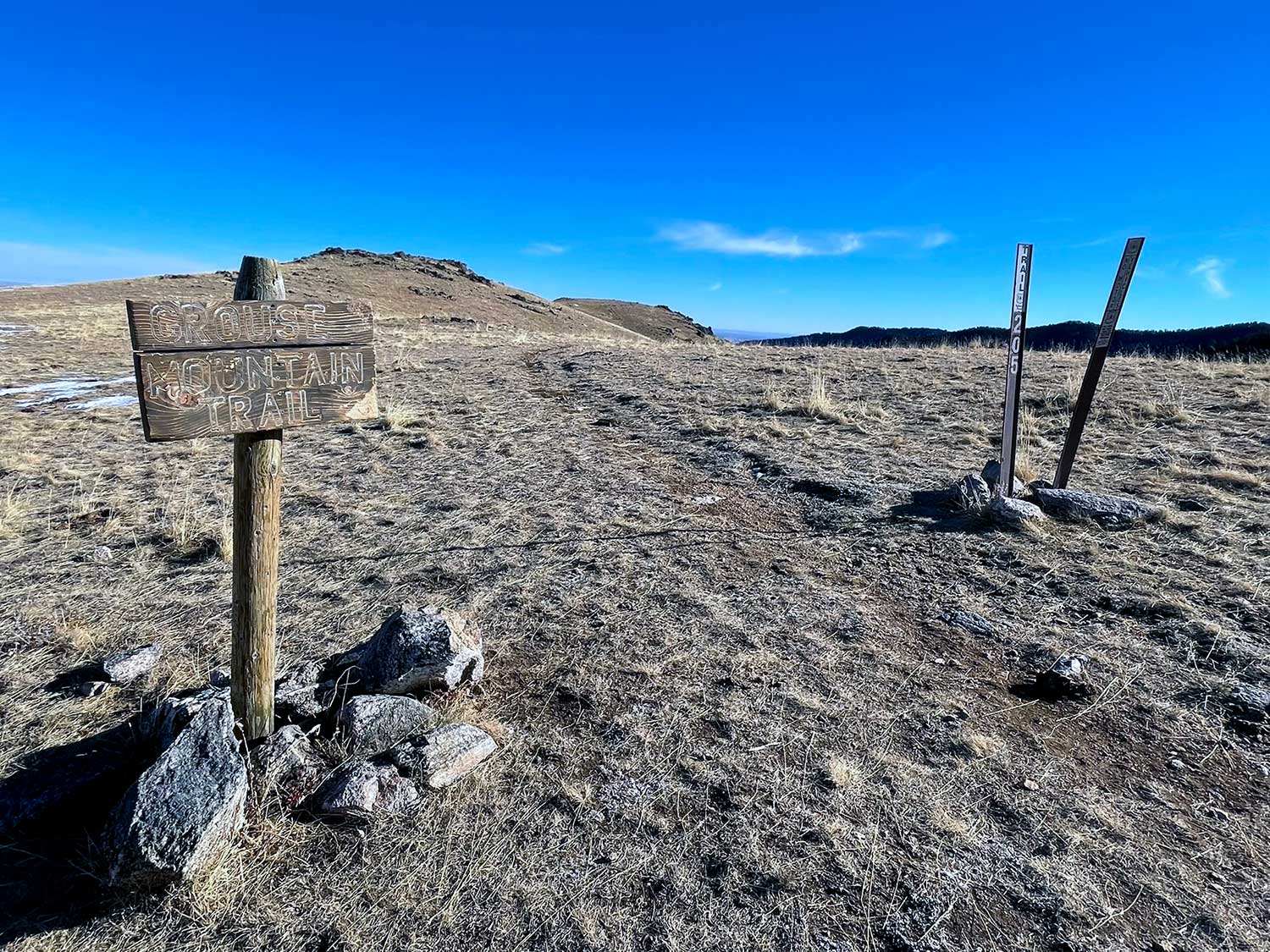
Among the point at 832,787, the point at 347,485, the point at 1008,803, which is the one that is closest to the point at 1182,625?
the point at 1008,803

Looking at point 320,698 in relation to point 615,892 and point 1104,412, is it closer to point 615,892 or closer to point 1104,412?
point 615,892

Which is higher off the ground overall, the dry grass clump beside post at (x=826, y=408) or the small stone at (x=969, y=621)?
the dry grass clump beside post at (x=826, y=408)

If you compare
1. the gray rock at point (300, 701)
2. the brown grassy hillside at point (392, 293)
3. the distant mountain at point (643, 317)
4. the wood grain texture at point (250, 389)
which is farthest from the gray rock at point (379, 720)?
the distant mountain at point (643, 317)

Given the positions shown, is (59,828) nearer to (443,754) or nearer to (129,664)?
(129,664)

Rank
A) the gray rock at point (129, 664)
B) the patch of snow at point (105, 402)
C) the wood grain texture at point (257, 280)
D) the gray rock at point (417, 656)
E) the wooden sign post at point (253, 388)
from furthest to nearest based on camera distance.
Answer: the patch of snow at point (105, 402) < the gray rock at point (129, 664) < the gray rock at point (417, 656) < the wood grain texture at point (257, 280) < the wooden sign post at point (253, 388)

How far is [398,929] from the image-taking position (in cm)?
235

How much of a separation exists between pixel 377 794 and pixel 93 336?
79.3 ft

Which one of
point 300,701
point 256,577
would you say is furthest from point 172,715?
point 256,577

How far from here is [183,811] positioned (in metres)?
2.51

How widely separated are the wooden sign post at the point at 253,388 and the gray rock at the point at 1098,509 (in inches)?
221

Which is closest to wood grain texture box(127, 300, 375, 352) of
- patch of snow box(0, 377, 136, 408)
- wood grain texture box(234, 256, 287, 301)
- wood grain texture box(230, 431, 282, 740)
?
wood grain texture box(234, 256, 287, 301)

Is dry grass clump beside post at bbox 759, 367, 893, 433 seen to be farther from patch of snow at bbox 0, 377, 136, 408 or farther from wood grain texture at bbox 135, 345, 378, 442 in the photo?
patch of snow at bbox 0, 377, 136, 408

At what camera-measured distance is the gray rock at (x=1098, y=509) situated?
5629 millimetres

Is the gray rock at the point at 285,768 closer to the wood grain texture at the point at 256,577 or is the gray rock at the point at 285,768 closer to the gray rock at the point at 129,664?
the wood grain texture at the point at 256,577
